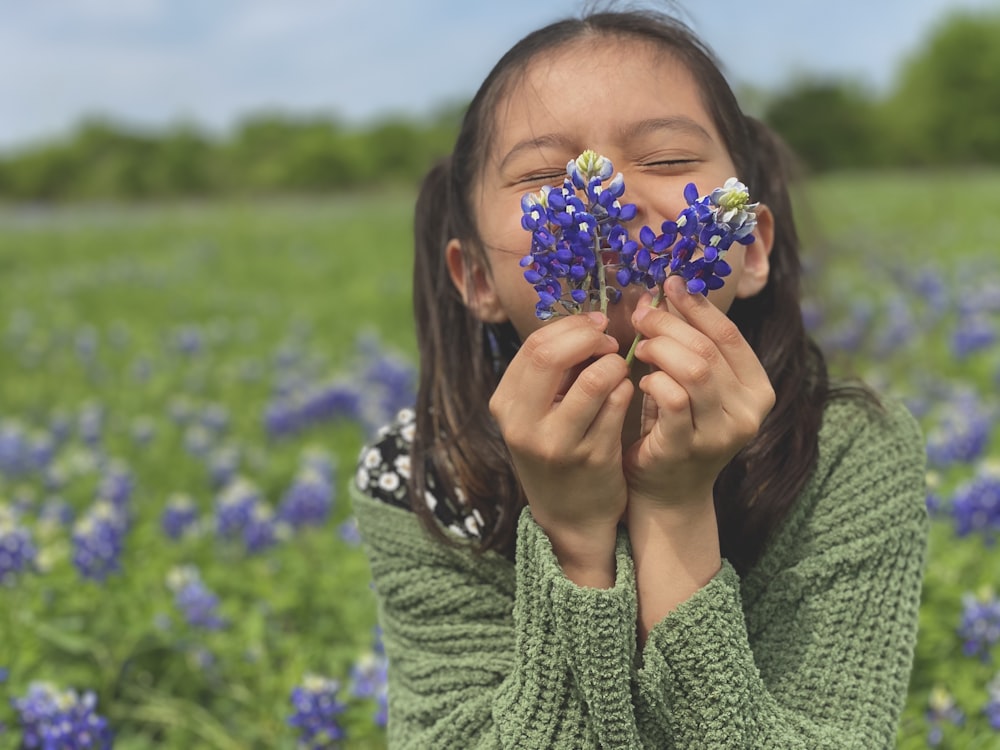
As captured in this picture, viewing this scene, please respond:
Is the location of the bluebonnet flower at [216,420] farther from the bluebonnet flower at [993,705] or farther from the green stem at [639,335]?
the green stem at [639,335]

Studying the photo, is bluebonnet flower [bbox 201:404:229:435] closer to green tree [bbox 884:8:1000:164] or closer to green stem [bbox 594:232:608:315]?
green stem [bbox 594:232:608:315]

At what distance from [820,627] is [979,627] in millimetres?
1036

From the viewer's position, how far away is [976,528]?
3.05m

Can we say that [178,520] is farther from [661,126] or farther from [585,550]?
[661,126]

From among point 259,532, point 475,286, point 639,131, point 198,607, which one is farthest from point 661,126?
point 259,532

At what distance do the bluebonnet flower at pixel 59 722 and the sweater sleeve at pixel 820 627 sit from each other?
138cm

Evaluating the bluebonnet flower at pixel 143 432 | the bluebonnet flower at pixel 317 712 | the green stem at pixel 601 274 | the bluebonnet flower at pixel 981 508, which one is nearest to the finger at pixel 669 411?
the green stem at pixel 601 274

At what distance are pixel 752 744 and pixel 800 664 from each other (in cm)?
23

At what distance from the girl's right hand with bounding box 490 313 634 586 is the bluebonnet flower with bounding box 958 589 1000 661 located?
142 centimetres

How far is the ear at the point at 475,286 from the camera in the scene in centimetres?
195

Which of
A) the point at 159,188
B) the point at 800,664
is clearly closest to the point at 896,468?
the point at 800,664

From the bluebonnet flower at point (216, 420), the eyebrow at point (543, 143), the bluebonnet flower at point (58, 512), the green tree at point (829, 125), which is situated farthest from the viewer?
the green tree at point (829, 125)

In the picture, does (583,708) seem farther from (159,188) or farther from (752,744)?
(159,188)

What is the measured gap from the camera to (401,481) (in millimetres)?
2152
